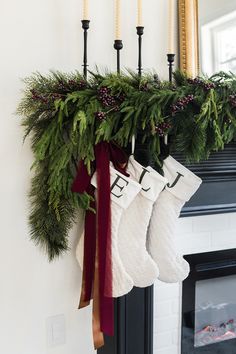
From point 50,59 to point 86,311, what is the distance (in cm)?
90

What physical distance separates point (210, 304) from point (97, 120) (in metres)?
1.08

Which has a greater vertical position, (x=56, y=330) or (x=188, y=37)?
(x=188, y=37)

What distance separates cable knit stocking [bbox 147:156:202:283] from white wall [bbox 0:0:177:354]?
289 mm

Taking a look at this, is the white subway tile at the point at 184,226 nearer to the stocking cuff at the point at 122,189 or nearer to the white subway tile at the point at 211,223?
the white subway tile at the point at 211,223

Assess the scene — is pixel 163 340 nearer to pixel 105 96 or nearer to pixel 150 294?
pixel 150 294

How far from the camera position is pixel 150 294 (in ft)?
4.63

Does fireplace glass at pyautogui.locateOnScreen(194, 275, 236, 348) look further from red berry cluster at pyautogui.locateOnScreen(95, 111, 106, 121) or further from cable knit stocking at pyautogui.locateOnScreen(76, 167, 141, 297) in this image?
red berry cluster at pyautogui.locateOnScreen(95, 111, 106, 121)

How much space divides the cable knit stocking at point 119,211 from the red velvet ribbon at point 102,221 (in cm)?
2

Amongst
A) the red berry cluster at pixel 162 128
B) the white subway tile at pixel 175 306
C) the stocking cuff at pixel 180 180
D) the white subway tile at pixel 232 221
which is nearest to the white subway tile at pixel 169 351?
the white subway tile at pixel 175 306

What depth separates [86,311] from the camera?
136cm

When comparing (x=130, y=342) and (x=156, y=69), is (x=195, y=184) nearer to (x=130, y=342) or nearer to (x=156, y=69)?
(x=156, y=69)

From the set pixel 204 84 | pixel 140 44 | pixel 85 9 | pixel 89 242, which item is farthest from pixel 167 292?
pixel 85 9

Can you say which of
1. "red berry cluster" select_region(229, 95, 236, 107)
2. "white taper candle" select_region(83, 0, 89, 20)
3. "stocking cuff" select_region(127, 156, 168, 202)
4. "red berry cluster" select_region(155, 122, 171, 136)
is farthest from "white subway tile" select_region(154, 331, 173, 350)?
"white taper candle" select_region(83, 0, 89, 20)

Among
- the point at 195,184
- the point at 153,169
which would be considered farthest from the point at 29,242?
the point at 195,184
